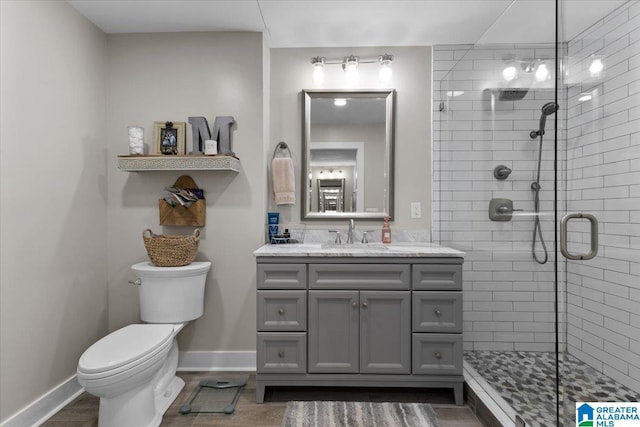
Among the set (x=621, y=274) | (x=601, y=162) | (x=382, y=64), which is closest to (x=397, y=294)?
(x=621, y=274)

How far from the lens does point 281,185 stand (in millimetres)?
2473

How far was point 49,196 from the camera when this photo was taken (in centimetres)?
191

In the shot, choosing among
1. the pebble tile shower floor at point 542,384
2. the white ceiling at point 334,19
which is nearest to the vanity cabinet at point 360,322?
the pebble tile shower floor at point 542,384

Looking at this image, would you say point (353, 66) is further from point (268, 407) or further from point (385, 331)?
point (268, 407)

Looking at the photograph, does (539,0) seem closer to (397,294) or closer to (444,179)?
(444,179)

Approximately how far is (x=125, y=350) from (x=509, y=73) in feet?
8.21

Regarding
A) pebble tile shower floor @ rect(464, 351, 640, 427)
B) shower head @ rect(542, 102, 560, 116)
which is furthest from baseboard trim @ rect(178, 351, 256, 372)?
shower head @ rect(542, 102, 560, 116)

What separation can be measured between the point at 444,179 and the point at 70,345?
2.71 metres

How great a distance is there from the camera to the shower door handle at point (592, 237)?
4.71ft

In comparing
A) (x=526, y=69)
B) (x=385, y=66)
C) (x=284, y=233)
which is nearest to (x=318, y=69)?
(x=385, y=66)

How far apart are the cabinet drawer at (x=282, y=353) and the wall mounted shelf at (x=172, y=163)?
3.65ft

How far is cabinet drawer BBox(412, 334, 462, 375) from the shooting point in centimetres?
195

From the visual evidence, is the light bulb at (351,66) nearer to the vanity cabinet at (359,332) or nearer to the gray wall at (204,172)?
the gray wall at (204,172)

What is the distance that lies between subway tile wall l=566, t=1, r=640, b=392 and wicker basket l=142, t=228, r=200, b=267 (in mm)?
2081
